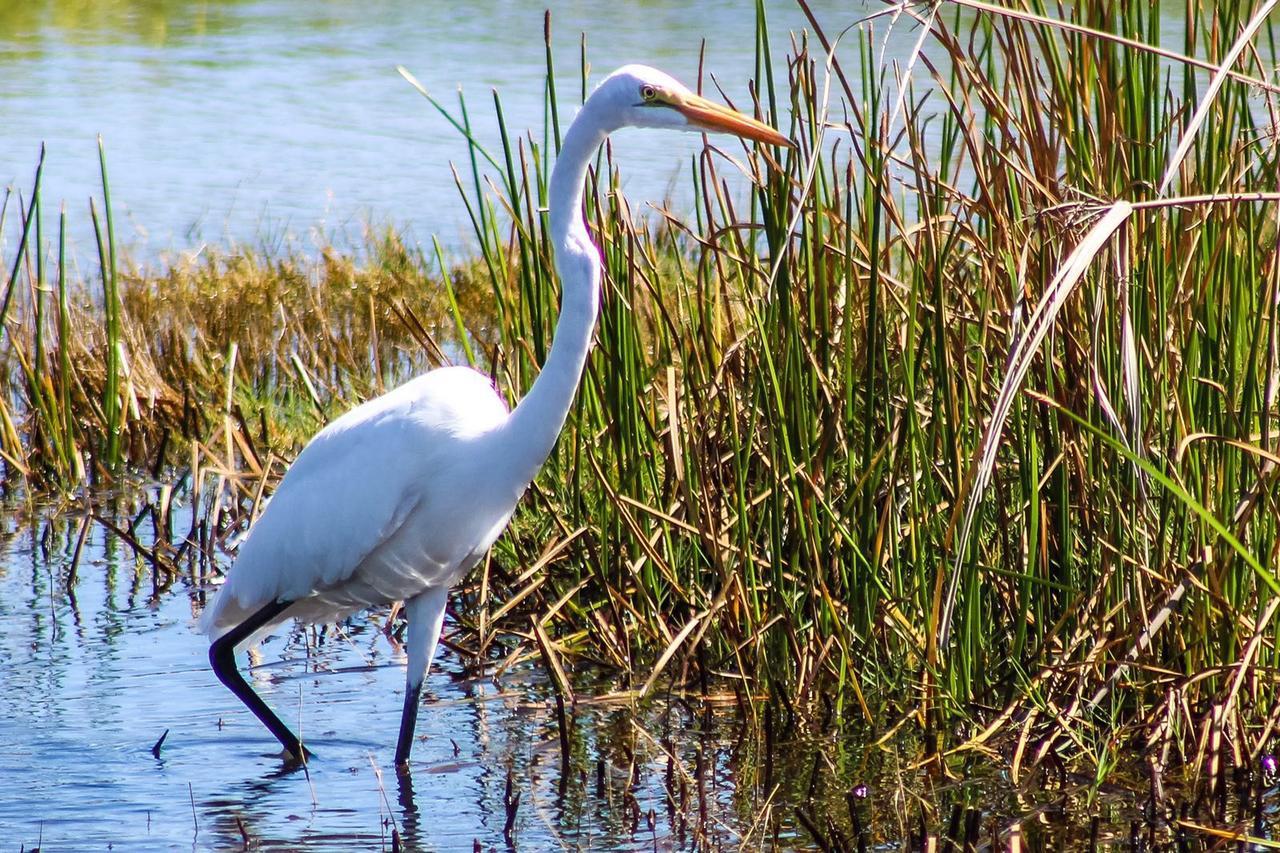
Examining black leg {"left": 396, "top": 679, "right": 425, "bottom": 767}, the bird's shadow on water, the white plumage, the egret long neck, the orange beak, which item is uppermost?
the orange beak

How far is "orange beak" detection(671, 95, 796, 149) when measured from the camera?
3156 millimetres

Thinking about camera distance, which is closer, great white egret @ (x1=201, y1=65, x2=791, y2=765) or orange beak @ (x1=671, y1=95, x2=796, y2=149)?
orange beak @ (x1=671, y1=95, x2=796, y2=149)

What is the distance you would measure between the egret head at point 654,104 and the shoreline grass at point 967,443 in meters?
0.16

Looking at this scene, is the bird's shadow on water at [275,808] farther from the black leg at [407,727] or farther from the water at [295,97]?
the water at [295,97]

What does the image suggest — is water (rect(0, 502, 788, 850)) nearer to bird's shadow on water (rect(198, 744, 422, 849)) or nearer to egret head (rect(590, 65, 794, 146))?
bird's shadow on water (rect(198, 744, 422, 849))

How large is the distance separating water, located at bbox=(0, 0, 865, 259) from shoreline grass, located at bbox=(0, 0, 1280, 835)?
3.71m

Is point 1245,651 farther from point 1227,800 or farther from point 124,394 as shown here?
point 124,394

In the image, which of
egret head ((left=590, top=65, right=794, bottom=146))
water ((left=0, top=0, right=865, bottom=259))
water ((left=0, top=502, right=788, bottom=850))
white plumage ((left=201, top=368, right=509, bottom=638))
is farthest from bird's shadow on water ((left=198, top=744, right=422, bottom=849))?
water ((left=0, top=0, right=865, bottom=259))

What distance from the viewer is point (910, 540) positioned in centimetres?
340

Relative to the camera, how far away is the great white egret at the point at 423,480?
3336 millimetres

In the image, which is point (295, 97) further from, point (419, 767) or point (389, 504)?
point (419, 767)

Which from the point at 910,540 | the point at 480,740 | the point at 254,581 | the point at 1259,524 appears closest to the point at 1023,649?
the point at 910,540

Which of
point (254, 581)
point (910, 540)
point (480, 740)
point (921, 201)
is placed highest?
point (921, 201)

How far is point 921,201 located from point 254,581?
1.80m
